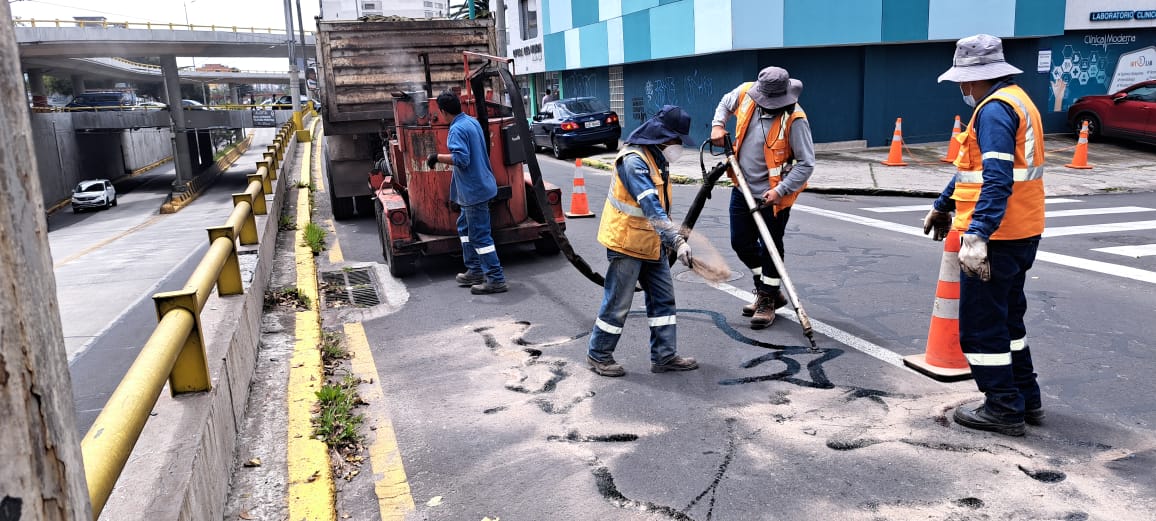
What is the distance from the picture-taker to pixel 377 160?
12.4 meters

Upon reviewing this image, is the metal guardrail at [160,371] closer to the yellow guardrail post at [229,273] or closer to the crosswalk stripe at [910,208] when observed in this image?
the yellow guardrail post at [229,273]

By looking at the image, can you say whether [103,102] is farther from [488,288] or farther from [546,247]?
[488,288]

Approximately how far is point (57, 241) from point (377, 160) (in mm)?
27705

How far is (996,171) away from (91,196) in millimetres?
48954

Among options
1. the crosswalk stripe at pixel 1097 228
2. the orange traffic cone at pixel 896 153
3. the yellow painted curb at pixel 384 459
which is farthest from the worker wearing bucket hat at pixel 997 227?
the orange traffic cone at pixel 896 153

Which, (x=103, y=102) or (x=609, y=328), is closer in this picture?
(x=609, y=328)

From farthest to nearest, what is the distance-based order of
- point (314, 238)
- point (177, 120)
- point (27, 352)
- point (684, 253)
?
point (177, 120) → point (314, 238) → point (684, 253) → point (27, 352)

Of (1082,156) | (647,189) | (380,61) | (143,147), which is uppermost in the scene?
(380,61)

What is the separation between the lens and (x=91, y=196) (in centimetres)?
4434

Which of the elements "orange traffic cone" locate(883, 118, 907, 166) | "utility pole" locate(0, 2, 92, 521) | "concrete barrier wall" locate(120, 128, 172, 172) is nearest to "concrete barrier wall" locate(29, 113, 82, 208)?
"concrete barrier wall" locate(120, 128, 172, 172)

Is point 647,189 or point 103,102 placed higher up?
point 103,102

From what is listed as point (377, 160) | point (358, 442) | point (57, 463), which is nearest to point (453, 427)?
point (358, 442)

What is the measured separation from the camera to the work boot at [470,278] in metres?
7.92

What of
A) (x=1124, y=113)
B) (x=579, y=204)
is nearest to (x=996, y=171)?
(x=579, y=204)
